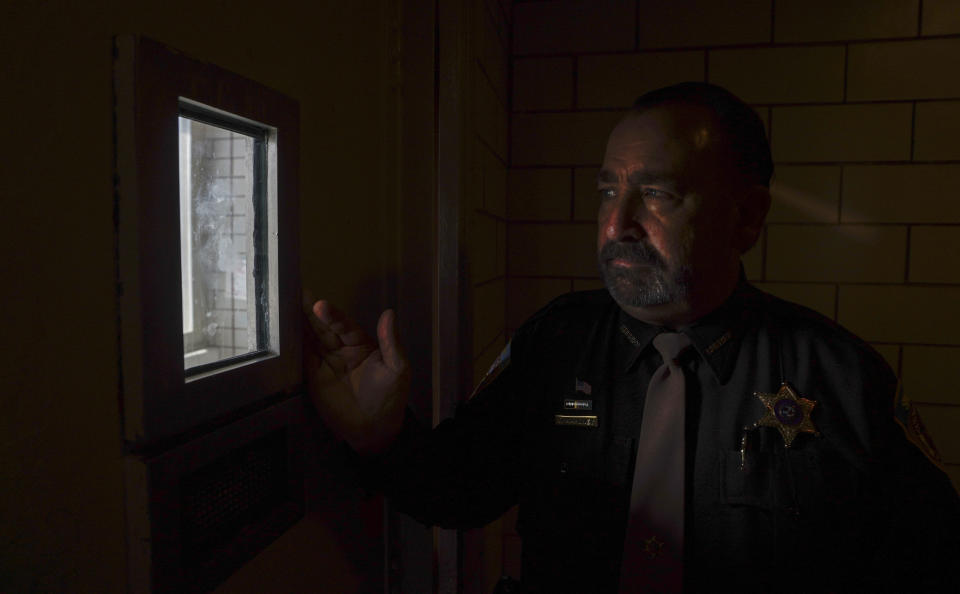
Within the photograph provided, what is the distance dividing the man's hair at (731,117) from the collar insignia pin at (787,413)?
415 millimetres

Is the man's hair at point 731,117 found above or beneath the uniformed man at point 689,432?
above

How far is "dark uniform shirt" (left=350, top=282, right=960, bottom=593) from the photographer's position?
0.95 m

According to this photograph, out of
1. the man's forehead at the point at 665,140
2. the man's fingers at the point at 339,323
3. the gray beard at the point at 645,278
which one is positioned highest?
the man's forehead at the point at 665,140

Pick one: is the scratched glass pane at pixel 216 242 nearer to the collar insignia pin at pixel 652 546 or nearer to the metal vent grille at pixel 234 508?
the metal vent grille at pixel 234 508

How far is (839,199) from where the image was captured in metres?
1.85

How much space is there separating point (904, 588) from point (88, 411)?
3.87 ft

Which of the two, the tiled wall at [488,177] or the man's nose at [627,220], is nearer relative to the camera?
the man's nose at [627,220]

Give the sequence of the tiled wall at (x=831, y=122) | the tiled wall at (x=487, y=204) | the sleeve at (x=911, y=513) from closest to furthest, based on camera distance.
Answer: the sleeve at (x=911, y=513) < the tiled wall at (x=487, y=204) < the tiled wall at (x=831, y=122)

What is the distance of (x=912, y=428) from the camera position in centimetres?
99

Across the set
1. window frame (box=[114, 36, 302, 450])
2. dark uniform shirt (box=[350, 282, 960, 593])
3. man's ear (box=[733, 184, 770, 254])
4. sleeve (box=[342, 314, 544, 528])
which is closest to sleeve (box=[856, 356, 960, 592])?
dark uniform shirt (box=[350, 282, 960, 593])

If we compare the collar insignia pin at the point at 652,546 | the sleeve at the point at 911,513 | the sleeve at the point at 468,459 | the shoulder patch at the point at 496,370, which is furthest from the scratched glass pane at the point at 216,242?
the sleeve at the point at 911,513

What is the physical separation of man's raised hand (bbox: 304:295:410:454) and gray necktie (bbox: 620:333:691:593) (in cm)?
47

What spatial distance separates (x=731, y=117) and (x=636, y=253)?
1.04 ft

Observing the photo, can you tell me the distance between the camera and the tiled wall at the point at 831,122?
1798 millimetres
